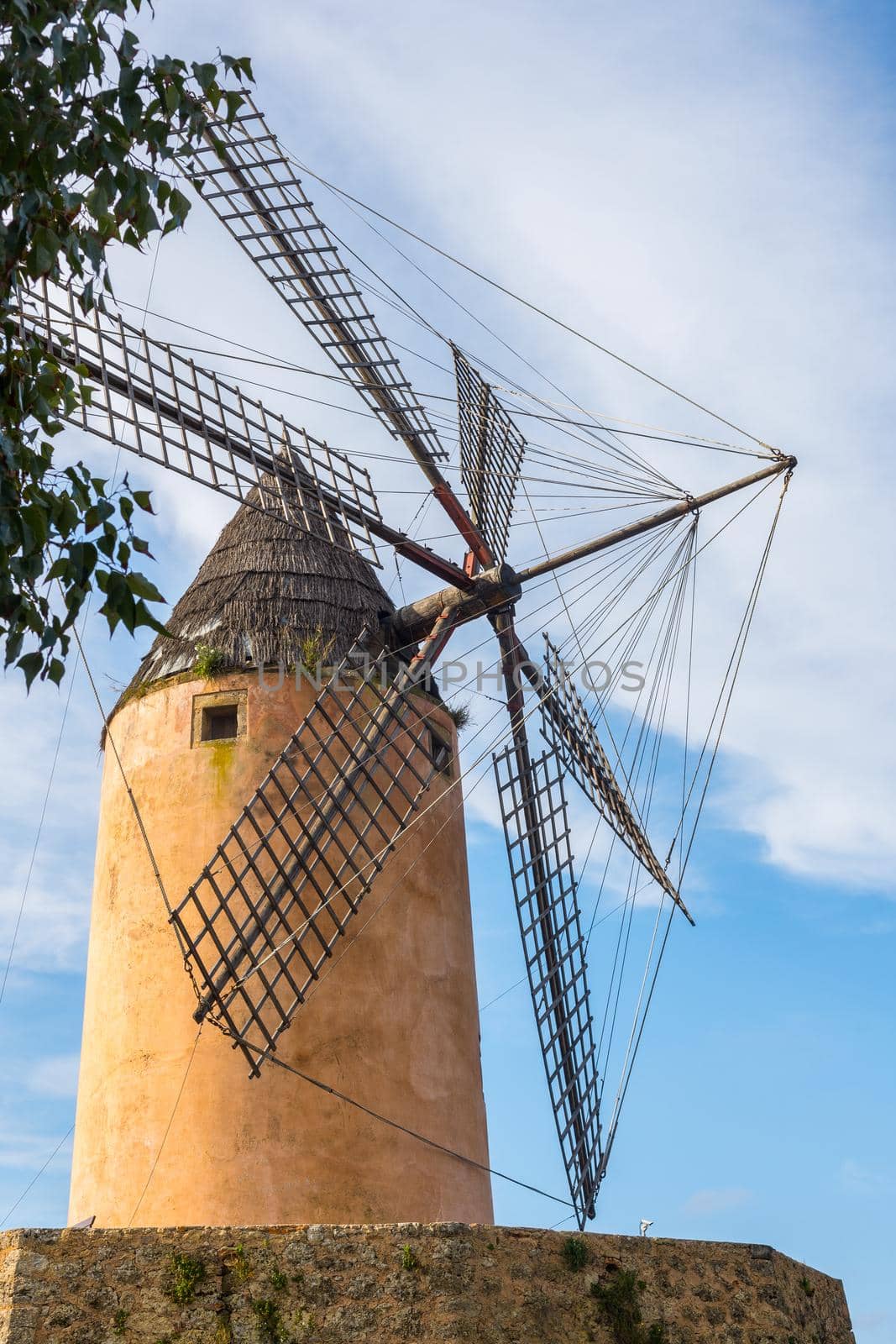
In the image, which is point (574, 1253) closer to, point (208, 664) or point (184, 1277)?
point (184, 1277)

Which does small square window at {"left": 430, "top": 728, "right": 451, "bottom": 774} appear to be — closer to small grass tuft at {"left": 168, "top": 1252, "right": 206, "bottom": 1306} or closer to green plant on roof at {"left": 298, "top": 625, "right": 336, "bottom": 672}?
green plant on roof at {"left": 298, "top": 625, "right": 336, "bottom": 672}

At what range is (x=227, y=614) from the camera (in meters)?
7.88

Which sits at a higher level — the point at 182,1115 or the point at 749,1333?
the point at 182,1115

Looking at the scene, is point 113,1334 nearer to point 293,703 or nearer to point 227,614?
point 293,703

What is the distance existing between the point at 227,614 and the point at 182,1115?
8.36 feet

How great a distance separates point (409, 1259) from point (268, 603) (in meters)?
4.05

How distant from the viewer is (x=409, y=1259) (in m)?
4.55

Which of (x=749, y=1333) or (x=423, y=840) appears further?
(x=423, y=840)

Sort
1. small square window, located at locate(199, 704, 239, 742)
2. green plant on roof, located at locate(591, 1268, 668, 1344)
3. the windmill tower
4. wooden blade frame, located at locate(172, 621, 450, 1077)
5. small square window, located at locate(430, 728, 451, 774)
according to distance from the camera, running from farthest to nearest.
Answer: small square window, located at locate(430, 728, 451, 774) < small square window, located at locate(199, 704, 239, 742) < the windmill tower < wooden blade frame, located at locate(172, 621, 450, 1077) < green plant on roof, located at locate(591, 1268, 668, 1344)

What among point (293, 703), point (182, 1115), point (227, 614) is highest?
point (227, 614)

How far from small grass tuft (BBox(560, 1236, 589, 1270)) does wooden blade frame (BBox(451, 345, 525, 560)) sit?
4.50 m

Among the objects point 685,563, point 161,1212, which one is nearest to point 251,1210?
point 161,1212

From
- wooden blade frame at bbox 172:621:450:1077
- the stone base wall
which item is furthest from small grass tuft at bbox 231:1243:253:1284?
wooden blade frame at bbox 172:621:450:1077

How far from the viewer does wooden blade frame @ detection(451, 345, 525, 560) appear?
28.7ft
